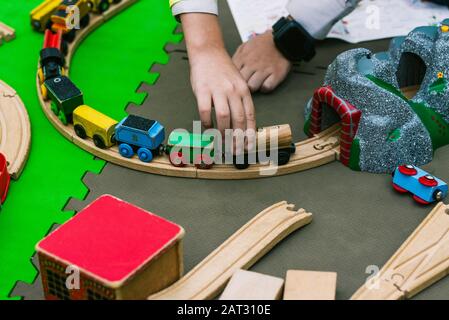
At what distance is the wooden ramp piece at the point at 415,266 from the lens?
4.00 ft

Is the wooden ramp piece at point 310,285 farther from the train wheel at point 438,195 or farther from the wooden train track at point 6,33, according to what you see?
the wooden train track at point 6,33

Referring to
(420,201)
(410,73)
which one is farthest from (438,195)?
(410,73)

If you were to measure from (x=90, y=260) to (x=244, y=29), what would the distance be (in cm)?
96

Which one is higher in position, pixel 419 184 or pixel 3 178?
pixel 3 178

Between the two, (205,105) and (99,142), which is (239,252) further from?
(99,142)

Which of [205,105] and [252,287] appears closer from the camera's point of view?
[252,287]

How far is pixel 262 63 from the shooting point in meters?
1.71

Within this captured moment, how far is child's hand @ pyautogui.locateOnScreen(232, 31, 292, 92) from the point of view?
1698 mm

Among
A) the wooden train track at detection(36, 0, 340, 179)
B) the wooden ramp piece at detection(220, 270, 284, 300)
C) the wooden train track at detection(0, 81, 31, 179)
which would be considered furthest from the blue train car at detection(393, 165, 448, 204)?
the wooden train track at detection(0, 81, 31, 179)

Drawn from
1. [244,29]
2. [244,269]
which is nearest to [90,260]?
[244,269]

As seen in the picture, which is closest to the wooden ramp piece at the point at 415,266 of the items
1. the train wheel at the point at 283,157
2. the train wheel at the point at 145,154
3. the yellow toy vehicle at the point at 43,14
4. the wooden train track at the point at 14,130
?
the train wheel at the point at 283,157

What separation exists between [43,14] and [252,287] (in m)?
1.04

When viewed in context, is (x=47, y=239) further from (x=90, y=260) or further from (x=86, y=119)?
(x=86, y=119)

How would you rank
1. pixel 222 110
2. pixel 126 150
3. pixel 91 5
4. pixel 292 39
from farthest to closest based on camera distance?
pixel 91 5, pixel 292 39, pixel 126 150, pixel 222 110
